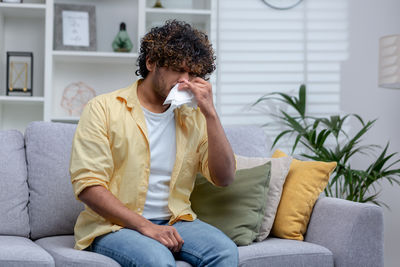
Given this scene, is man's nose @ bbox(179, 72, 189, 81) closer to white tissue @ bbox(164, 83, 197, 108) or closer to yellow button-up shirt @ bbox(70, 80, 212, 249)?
white tissue @ bbox(164, 83, 197, 108)

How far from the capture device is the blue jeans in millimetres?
1565

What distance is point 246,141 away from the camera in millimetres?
2406

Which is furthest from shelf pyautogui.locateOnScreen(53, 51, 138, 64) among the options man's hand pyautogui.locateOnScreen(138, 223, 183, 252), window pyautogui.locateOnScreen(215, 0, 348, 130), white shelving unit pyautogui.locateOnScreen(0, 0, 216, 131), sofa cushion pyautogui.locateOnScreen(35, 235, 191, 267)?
man's hand pyautogui.locateOnScreen(138, 223, 183, 252)

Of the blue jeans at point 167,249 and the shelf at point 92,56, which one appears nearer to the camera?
the blue jeans at point 167,249

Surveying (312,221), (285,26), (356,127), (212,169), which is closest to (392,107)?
(356,127)

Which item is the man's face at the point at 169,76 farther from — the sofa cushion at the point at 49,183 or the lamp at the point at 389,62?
the lamp at the point at 389,62

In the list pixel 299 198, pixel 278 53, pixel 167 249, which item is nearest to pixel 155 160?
pixel 167 249

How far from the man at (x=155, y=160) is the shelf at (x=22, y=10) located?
1.59 metres

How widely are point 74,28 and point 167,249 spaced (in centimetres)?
214

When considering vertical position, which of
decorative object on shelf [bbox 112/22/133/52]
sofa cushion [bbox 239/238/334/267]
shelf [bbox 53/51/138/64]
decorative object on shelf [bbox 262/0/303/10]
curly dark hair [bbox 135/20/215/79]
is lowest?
sofa cushion [bbox 239/238/334/267]

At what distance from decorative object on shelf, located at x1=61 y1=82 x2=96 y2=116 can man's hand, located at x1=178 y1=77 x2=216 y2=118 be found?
1.78 meters

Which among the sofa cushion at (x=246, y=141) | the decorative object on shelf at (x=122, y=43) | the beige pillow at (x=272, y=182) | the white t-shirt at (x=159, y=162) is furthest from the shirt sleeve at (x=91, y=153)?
the decorative object on shelf at (x=122, y=43)

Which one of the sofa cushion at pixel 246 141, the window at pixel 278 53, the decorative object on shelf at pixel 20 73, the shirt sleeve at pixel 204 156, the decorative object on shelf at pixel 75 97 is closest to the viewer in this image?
the shirt sleeve at pixel 204 156

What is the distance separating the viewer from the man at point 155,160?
169 cm
